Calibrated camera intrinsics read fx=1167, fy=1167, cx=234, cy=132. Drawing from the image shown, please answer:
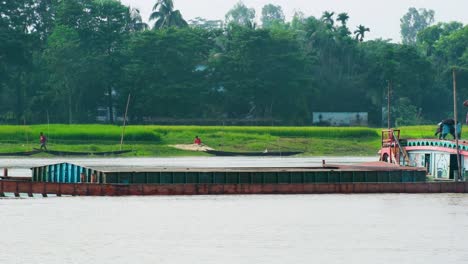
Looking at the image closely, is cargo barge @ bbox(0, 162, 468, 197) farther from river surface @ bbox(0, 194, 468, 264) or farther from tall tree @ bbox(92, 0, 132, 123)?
tall tree @ bbox(92, 0, 132, 123)

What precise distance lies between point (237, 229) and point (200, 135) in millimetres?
79247

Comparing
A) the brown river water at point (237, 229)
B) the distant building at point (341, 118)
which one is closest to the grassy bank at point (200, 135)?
the distant building at point (341, 118)

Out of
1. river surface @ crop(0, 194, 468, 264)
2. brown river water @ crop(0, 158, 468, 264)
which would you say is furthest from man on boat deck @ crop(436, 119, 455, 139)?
river surface @ crop(0, 194, 468, 264)

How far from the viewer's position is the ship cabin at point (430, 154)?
71.6 m

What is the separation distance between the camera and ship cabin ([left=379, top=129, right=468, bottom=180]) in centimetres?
7162

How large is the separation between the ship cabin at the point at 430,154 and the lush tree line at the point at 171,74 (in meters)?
75.6

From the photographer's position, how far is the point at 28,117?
5974 inches

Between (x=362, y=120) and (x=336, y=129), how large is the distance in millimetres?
31222

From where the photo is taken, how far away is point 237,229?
55.5 metres

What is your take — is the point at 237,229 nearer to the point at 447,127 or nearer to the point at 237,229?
the point at 237,229

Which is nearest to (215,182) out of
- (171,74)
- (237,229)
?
(237,229)

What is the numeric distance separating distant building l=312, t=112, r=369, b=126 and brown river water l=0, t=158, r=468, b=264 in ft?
326

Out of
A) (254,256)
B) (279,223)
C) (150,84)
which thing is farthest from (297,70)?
(254,256)

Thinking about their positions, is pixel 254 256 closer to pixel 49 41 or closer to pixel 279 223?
pixel 279 223
